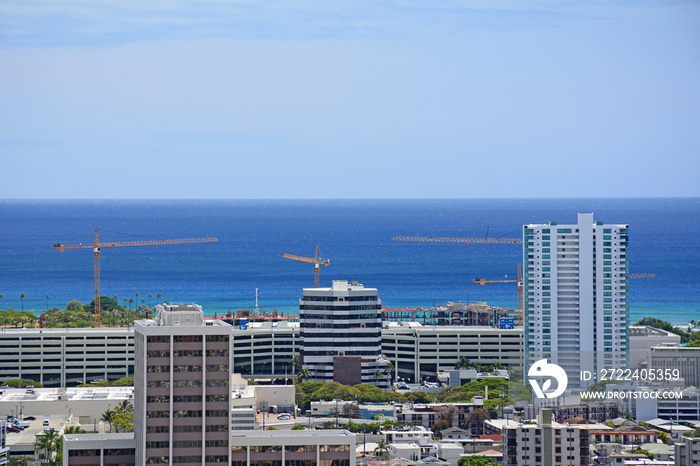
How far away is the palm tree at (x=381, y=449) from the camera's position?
256 ft

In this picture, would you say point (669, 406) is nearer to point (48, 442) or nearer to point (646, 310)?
point (48, 442)

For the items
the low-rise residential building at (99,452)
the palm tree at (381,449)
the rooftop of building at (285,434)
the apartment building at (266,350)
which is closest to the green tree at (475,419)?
the palm tree at (381,449)

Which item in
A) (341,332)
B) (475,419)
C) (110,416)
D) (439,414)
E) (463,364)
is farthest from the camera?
(463,364)

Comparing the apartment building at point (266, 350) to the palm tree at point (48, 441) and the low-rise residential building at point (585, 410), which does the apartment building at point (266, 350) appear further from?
the palm tree at point (48, 441)

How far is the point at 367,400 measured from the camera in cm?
Answer: 10106

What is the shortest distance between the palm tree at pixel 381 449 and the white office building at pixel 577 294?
93.1ft

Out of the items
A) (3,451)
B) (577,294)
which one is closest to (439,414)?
(577,294)

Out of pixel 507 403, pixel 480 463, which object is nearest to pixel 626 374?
pixel 507 403

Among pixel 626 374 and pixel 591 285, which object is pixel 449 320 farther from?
pixel 626 374

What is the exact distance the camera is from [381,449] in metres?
79.4

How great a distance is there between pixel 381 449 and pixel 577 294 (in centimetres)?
3402

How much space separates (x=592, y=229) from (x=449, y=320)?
3992 cm

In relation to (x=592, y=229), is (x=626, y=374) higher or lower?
lower

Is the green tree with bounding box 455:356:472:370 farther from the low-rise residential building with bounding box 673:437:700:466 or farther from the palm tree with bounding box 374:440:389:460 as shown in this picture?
the low-rise residential building with bounding box 673:437:700:466
